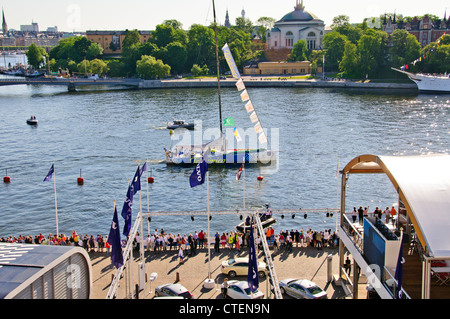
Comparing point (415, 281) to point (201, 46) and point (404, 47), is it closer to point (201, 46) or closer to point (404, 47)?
point (404, 47)

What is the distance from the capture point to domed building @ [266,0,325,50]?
172250 millimetres

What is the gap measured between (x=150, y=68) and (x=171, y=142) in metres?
67.1

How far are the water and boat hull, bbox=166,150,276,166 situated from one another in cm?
96

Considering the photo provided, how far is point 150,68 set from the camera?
126 m

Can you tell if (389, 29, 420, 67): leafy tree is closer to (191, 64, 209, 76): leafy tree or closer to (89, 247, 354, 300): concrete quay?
(191, 64, 209, 76): leafy tree

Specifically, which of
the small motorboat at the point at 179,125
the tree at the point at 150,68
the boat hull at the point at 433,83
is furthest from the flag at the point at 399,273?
the tree at the point at 150,68

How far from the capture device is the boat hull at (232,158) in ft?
159

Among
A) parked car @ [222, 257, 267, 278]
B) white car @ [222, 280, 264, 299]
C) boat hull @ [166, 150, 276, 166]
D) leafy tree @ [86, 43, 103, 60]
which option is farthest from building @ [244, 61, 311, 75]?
white car @ [222, 280, 264, 299]

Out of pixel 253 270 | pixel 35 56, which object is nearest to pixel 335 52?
pixel 35 56

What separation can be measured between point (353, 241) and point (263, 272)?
4.48 meters

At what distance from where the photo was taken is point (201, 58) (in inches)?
5556

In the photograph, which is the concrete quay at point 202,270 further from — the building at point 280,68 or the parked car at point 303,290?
the building at point 280,68

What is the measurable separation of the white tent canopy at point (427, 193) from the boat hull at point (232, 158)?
32618mm
